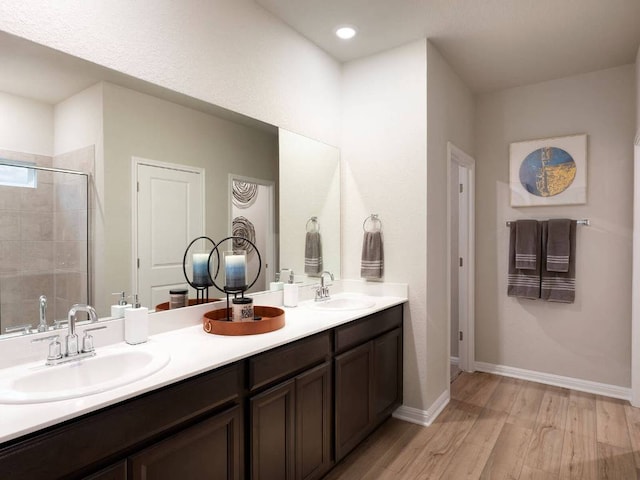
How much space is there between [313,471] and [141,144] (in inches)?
69.2

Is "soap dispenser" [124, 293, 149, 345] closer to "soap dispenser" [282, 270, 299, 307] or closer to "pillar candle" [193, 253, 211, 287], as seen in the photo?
"pillar candle" [193, 253, 211, 287]

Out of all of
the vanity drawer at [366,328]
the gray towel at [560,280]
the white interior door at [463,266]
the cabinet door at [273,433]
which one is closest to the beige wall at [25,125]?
the cabinet door at [273,433]

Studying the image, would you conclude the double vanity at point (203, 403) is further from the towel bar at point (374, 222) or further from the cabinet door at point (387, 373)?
the towel bar at point (374, 222)

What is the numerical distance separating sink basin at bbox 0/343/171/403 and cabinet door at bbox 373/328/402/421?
1.39 m

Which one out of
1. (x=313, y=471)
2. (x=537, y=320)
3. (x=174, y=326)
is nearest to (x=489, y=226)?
(x=537, y=320)

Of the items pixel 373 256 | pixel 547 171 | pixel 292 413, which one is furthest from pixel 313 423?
pixel 547 171

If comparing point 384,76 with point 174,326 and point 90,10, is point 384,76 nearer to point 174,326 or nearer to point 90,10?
point 90,10

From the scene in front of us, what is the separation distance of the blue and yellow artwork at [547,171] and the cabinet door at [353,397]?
2.25 meters

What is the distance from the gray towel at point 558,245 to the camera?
3361 millimetres

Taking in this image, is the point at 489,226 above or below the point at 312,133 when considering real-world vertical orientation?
below

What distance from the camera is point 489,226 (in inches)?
150

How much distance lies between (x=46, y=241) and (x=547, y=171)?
366 cm

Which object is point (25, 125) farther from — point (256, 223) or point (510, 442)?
point (510, 442)

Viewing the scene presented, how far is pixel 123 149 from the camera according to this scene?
5.87 ft
